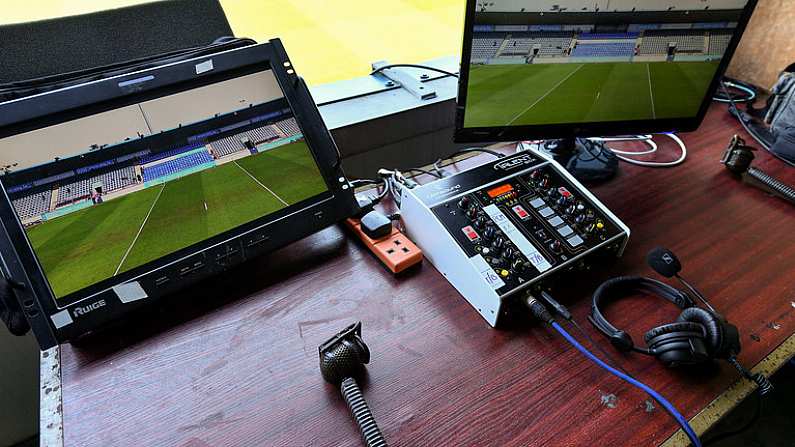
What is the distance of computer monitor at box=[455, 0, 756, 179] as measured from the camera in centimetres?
91

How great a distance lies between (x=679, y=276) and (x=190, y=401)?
35.8 inches

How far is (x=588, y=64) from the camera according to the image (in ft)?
3.29

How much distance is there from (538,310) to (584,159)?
1.89ft

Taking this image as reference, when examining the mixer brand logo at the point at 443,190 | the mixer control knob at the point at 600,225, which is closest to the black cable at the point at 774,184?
the mixer control knob at the point at 600,225

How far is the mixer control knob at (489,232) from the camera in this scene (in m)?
0.84

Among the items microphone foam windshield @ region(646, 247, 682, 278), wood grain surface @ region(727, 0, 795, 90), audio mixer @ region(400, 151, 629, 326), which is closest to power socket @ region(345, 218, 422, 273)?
audio mixer @ region(400, 151, 629, 326)

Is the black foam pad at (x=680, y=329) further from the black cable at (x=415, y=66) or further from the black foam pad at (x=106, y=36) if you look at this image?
the black foam pad at (x=106, y=36)

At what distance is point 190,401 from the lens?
2.27ft

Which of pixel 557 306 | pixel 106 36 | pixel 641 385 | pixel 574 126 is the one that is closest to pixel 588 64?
pixel 574 126

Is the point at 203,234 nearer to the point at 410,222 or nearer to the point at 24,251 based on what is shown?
the point at 24,251

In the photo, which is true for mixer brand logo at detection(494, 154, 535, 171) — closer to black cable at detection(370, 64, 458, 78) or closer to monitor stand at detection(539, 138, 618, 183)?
monitor stand at detection(539, 138, 618, 183)

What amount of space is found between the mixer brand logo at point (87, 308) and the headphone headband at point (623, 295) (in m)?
0.83

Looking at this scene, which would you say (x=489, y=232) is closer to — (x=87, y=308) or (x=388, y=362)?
(x=388, y=362)

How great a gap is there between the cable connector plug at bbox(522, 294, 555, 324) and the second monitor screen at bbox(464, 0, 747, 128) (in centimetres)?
41
